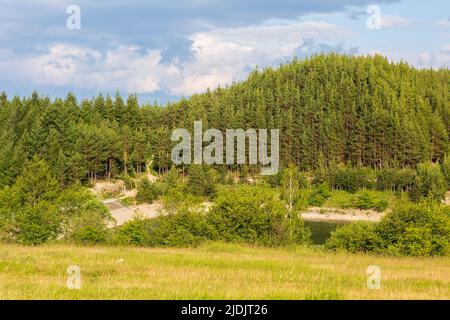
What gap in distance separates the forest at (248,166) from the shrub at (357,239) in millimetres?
90

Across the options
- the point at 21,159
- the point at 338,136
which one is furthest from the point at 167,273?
the point at 338,136

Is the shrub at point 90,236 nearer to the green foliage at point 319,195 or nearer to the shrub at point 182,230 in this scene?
the shrub at point 182,230

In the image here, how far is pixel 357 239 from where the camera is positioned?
109 ft

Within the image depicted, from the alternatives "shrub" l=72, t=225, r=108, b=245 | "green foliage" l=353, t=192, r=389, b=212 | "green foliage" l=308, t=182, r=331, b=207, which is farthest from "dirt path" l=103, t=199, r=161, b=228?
"shrub" l=72, t=225, r=108, b=245

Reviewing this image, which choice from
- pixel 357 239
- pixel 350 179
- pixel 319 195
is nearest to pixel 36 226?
pixel 357 239

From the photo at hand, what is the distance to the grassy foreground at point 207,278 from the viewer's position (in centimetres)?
1312

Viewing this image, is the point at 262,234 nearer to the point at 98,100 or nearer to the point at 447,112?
the point at 98,100

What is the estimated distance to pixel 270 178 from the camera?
123 metres

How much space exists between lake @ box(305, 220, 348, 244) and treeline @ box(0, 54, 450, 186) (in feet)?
105

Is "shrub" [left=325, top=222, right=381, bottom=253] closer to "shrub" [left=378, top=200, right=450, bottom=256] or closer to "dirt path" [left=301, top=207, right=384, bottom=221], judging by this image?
"shrub" [left=378, top=200, right=450, bottom=256]

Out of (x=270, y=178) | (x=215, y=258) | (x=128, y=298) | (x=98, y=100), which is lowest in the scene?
(x=270, y=178)

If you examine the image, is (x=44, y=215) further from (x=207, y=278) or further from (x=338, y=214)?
(x=338, y=214)

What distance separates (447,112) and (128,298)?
17376 cm

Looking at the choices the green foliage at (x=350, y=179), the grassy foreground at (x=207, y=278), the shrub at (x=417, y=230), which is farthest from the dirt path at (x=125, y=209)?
the grassy foreground at (x=207, y=278)
